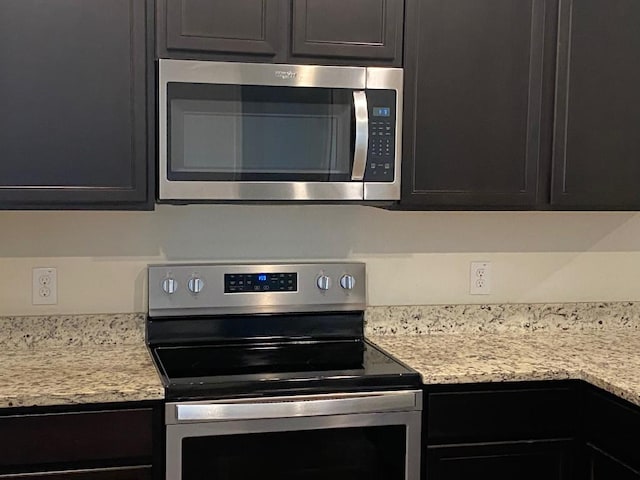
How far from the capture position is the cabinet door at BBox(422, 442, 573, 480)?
2170 mm

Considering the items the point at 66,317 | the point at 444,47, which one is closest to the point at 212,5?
the point at 444,47

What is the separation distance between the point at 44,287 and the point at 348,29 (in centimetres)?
114

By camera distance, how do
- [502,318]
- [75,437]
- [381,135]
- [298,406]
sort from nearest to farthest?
[75,437] < [298,406] < [381,135] < [502,318]

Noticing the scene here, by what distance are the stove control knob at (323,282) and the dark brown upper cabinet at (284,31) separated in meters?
0.66

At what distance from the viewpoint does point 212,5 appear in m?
2.17

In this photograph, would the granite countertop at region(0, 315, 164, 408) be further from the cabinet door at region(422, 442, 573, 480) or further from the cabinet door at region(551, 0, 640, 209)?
the cabinet door at region(551, 0, 640, 209)

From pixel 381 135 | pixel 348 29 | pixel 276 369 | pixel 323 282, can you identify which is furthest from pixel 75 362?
pixel 348 29

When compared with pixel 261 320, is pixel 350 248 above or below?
above

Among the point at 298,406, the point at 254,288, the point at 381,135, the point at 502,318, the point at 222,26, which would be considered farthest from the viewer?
the point at 502,318

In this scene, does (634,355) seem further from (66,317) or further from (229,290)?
(66,317)

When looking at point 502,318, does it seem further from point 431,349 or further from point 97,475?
point 97,475

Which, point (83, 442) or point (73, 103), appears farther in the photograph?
point (73, 103)

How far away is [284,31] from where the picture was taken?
7.30ft

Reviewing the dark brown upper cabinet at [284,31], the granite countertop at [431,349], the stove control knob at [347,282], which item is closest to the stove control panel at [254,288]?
the stove control knob at [347,282]
